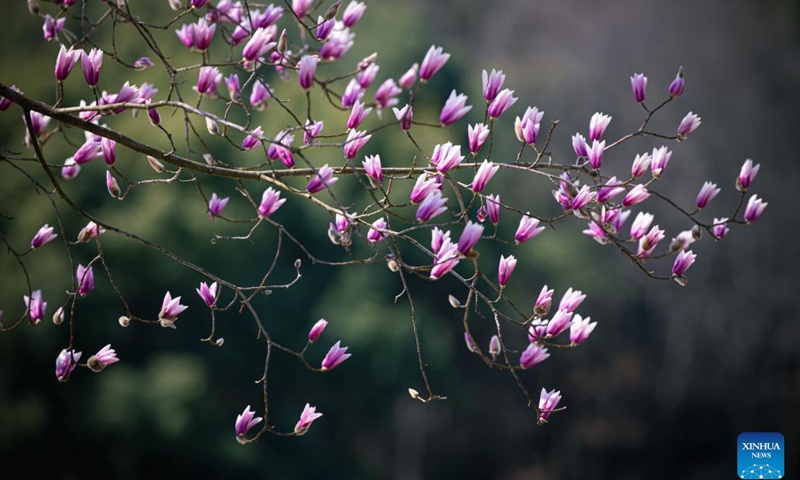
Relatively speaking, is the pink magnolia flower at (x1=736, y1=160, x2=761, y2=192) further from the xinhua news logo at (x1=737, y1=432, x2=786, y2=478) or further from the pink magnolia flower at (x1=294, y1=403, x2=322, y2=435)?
the xinhua news logo at (x1=737, y1=432, x2=786, y2=478)

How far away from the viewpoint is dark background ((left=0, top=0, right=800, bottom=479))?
318 inches

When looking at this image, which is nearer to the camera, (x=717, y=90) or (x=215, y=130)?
(x=215, y=130)

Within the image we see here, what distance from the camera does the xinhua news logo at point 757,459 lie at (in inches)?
169

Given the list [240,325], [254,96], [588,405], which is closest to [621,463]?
[588,405]

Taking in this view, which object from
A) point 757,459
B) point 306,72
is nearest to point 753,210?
point 306,72

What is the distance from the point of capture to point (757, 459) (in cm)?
480

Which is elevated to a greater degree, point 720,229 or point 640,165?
point 640,165

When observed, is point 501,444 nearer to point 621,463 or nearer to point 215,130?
point 621,463

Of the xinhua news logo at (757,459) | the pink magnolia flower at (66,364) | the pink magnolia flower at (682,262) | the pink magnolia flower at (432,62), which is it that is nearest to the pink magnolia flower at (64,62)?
the pink magnolia flower at (66,364)

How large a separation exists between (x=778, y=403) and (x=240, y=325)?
24.2 ft

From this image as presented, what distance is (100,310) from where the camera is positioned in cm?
817

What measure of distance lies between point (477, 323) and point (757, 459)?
7.45m

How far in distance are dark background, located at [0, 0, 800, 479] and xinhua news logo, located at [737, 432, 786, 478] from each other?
4.73 metres

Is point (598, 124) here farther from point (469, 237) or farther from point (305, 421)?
point (305, 421)
